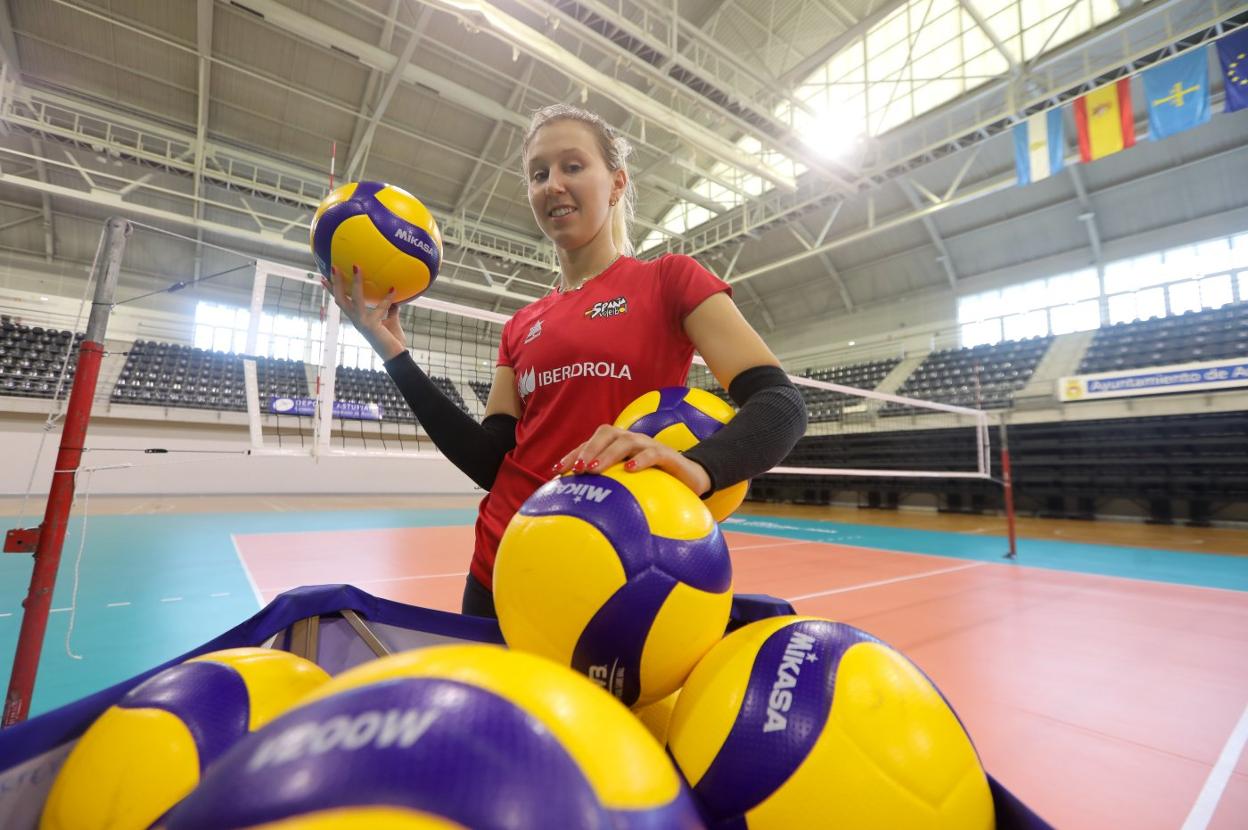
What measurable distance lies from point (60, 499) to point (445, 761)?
2121 millimetres

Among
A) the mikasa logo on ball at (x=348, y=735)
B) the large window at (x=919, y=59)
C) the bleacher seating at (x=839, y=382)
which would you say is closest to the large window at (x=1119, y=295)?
the bleacher seating at (x=839, y=382)

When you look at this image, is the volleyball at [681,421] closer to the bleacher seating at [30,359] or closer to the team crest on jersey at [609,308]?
the team crest on jersey at [609,308]

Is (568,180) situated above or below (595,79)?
below

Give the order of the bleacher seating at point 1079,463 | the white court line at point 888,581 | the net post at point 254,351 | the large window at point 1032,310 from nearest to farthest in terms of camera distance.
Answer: the net post at point 254,351
the white court line at point 888,581
the bleacher seating at point 1079,463
the large window at point 1032,310

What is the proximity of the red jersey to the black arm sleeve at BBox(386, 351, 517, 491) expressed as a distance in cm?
8

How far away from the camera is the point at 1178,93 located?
23.8 feet

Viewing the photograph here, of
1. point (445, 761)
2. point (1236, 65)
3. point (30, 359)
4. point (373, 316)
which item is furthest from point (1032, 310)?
point (30, 359)

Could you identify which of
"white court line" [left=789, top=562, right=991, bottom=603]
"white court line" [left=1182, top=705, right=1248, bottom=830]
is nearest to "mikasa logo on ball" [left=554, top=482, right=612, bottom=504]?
"white court line" [left=1182, top=705, right=1248, bottom=830]

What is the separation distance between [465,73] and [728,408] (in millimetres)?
11993

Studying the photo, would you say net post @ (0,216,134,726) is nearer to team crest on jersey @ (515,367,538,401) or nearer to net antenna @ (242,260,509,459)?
team crest on jersey @ (515,367,538,401)

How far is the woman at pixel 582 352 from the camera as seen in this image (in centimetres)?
107

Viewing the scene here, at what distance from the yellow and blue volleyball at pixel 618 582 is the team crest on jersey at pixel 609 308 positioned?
1.66 ft

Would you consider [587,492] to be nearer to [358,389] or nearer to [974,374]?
[358,389]

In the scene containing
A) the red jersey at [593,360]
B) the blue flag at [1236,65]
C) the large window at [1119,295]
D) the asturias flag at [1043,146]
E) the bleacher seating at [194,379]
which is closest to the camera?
the red jersey at [593,360]
